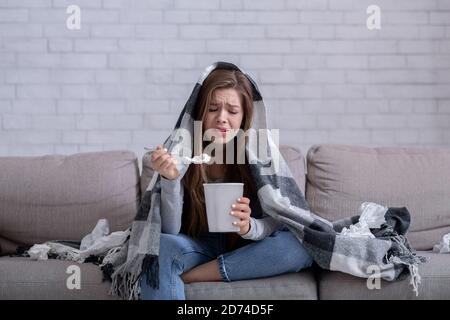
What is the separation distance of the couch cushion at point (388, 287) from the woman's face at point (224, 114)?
56 cm

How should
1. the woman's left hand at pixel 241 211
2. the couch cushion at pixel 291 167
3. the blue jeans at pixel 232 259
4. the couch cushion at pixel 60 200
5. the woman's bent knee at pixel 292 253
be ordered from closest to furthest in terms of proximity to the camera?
1. the woman's left hand at pixel 241 211
2. the blue jeans at pixel 232 259
3. the woman's bent knee at pixel 292 253
4. the couch cushion at pixel 60 200
5. the couch cushion at pixel 291 167

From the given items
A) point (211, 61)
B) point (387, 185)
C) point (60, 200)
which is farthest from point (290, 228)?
point (211, 61)

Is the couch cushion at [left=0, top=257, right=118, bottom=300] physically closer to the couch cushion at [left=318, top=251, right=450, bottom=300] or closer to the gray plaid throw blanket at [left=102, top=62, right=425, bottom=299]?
the gray plaid throw blanket at [left=102, top=62, right=425, bottom=299]

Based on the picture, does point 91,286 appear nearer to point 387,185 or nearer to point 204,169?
point 204,169

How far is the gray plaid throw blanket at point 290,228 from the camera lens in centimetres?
221

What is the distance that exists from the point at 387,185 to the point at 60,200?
4.13 feet

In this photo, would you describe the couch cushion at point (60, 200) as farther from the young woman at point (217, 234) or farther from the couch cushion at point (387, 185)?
the couch cushion at point (387, 185)

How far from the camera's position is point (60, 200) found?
2.76m

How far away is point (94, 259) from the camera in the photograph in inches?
97.3

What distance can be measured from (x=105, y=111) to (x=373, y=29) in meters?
1.38

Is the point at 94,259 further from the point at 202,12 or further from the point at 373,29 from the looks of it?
the point at 373,29

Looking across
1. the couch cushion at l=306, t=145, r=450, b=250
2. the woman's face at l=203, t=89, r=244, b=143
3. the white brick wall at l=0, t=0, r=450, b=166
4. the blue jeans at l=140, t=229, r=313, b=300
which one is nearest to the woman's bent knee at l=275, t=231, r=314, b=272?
the blue jeans at l=140, t=229, r=313, b=300

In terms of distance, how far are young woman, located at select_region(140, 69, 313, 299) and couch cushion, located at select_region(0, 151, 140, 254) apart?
0.47m

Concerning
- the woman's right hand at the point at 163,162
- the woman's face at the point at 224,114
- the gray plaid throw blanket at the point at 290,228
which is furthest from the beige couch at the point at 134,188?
the woman's right hand at the point at 163,162
